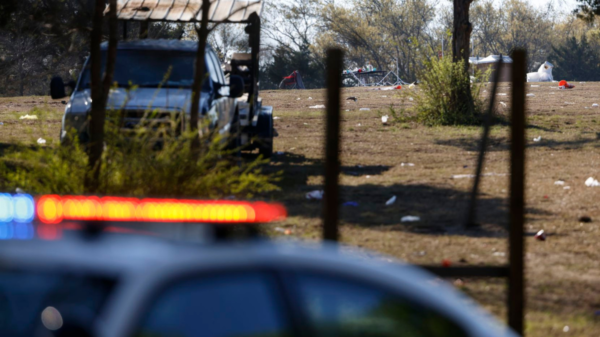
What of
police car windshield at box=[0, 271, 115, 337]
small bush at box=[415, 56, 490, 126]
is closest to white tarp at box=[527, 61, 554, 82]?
small bush at box=[415, 56, 490, 126]

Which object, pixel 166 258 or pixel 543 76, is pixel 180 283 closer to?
pixel 166 258

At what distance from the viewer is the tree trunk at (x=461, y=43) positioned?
18.4 meters

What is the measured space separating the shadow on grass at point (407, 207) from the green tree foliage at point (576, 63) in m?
64.0

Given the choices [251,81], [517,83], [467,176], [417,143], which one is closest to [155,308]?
[517,83]

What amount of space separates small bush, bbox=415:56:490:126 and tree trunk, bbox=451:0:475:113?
3.0 inches

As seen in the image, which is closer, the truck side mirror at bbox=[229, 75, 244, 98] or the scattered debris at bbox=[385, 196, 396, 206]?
the scattered debris at bbox=[385, 196, 396, 206]

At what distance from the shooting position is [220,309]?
4.81 feet

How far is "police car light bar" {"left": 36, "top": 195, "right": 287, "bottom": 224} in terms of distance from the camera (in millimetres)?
1742

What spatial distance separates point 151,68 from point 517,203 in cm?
654

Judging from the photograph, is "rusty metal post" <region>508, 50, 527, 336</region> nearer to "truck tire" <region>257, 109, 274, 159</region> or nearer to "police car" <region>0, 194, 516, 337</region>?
"police car" <region>0, 194, 516, 337</region>

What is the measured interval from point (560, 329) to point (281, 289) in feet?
10.9

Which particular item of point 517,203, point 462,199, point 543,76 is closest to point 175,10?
point 462,199

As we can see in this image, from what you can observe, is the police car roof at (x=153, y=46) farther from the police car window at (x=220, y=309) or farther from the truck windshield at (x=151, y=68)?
the police car window at (x=220, y=309)

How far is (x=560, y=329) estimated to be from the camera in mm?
4367
